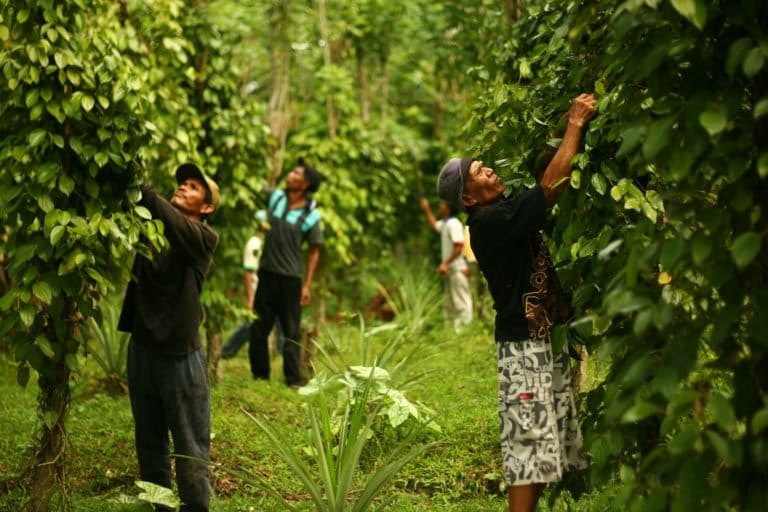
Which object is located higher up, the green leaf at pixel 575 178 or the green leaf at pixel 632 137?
the green leaf at pixel 575 178

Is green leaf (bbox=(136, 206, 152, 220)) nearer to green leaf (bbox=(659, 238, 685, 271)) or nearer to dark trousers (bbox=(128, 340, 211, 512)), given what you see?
dark trousers (bbox=(128, 340, 211, 512))

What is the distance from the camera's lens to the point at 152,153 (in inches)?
208

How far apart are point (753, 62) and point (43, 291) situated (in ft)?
9.45

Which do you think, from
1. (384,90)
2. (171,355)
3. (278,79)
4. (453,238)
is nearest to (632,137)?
(171,355)

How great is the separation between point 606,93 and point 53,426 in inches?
106

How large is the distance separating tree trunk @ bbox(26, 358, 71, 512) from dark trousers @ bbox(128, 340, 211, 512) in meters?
0.33

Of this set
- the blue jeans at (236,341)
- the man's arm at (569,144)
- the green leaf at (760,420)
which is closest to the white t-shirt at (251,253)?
the blue jeans at (236,341)

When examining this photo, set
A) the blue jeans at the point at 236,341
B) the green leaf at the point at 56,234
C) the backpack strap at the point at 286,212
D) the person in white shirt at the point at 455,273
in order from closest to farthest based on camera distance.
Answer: the green leaf at the point at 56,234
the backpack strap at the point at 286,212
the blue jeans at the point at 236,341
the person in white shirt at the point at 455,273

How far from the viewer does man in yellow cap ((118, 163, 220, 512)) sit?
12.9ft

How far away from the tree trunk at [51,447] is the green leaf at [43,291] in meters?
0.39

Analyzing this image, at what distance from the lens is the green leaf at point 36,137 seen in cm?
376

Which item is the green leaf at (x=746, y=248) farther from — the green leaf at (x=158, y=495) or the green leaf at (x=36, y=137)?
the green leaf at (x=36, y=137)

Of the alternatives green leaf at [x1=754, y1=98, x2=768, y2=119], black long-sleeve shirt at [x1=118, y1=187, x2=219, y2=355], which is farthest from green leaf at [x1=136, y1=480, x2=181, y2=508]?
green leaf at [x1=754, y1=98, x2=768, y2=119]

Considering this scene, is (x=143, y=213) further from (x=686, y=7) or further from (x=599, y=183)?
(x=686, y=7)
